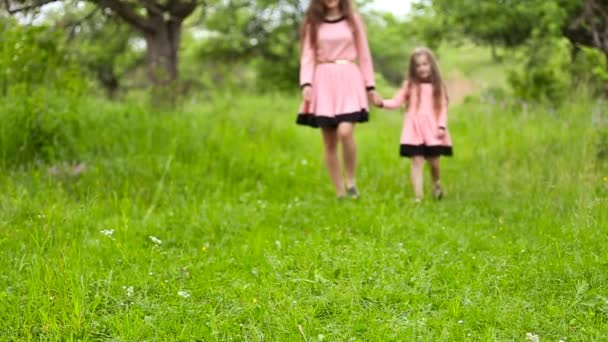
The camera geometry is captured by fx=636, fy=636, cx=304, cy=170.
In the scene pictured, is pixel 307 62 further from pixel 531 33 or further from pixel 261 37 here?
pixel 261 37

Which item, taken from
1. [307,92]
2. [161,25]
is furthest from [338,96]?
[161,25]

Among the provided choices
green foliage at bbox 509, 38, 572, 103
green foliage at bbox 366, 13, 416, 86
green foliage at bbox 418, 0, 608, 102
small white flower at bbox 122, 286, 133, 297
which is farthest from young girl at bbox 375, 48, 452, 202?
green foliage at bbox 366, 13, 416, 86

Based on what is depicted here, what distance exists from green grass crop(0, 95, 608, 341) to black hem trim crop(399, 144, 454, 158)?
403mm

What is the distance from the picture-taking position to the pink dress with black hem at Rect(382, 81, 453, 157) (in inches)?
238

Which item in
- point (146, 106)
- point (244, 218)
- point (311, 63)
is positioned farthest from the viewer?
point (146, 106)

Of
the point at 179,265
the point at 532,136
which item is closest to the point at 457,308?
the point at 179,265

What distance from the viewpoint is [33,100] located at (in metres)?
6.23

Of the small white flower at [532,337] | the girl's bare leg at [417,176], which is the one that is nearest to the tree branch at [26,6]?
the girl's bare leg at [417,176]

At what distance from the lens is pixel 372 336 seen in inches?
126

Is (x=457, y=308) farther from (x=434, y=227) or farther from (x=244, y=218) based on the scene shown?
(x=244, y=218)

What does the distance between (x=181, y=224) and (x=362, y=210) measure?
151 centimetres

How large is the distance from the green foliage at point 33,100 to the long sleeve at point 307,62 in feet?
8.38

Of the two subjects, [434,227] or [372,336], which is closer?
[372,336]

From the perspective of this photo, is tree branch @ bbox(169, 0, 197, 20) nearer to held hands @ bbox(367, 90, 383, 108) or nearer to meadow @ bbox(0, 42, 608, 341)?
meadow @ bbox(0, 42, 608, 341)
